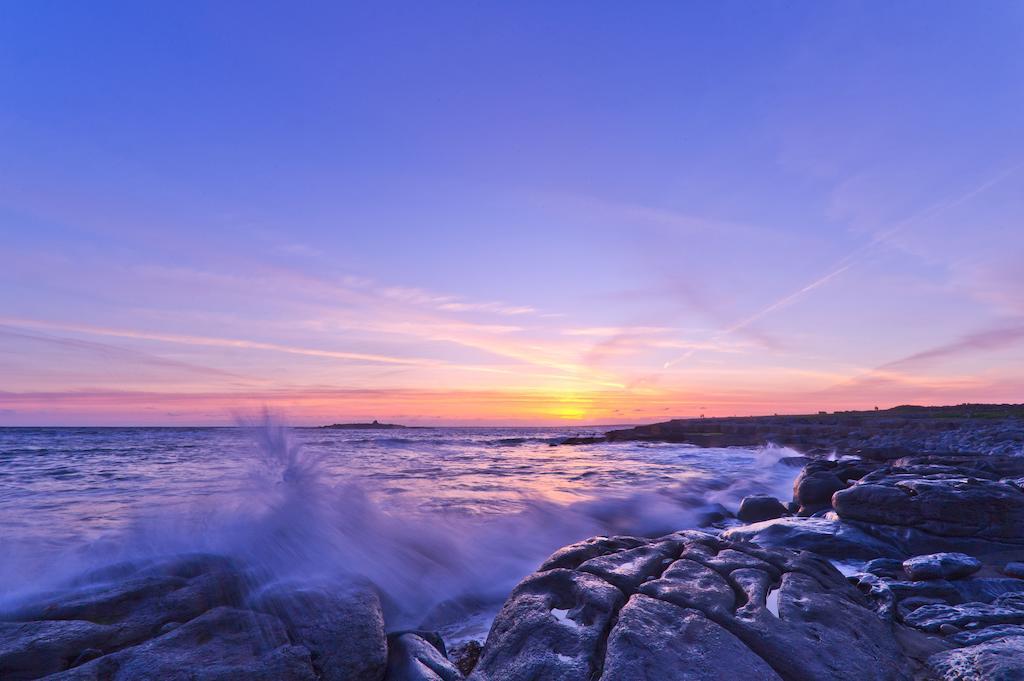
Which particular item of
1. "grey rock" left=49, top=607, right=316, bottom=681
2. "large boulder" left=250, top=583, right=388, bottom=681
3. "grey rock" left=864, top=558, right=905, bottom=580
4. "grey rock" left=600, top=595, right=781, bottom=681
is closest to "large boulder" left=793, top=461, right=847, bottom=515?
"grey rock" left=864, top=558, right=905, bottom=580

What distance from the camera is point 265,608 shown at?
4.49 m

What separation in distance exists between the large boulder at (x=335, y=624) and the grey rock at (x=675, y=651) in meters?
1.96

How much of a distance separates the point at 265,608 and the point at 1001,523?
939 cm

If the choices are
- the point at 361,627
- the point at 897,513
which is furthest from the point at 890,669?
the point at 897,513

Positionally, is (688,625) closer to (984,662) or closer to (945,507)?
(984,662)

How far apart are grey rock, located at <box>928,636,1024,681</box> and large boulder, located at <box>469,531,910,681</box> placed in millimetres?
224

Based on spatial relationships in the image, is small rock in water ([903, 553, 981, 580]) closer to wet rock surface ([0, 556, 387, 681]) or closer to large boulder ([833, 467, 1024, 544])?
large boulder ([833, 467, 1024, 544])

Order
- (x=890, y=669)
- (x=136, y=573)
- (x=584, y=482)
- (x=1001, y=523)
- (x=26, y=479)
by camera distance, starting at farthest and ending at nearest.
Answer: (x=584, y=482) < (x=26, y=479) < (x=1001, y=523) < (x=136, y=573) < (x=890, y=669)

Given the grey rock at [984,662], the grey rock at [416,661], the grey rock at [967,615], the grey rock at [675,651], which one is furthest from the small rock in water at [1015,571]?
the grey rock at [416,661]

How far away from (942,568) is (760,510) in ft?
17.1

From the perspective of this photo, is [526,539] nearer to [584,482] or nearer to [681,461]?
[584,482]

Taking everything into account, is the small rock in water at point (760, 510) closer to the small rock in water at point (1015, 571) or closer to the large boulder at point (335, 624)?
the small rock in water at point (1015, 571)

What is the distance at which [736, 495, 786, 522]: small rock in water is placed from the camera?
10.2m

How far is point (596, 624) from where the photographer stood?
3.33 metres
